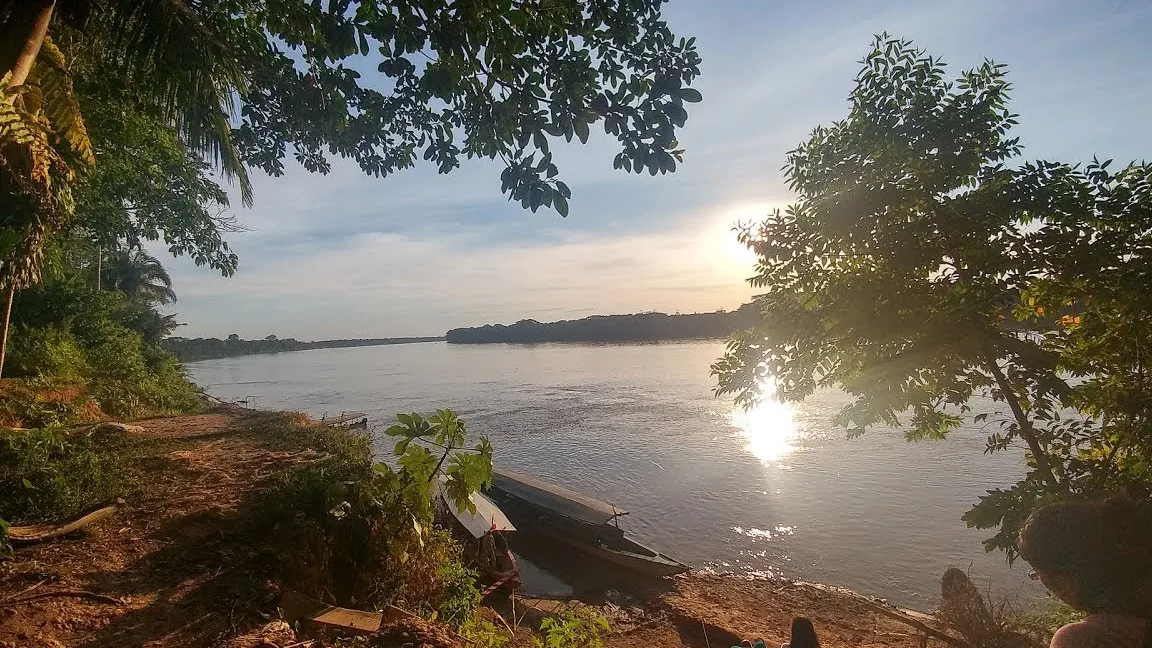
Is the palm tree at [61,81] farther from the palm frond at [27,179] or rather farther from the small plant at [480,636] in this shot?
the small plant at [480,636]

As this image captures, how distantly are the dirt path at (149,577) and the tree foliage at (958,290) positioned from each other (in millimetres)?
5842

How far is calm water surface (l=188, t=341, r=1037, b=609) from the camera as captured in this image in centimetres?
1361

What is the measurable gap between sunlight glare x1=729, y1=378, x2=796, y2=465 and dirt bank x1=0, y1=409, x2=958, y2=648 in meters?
11.3

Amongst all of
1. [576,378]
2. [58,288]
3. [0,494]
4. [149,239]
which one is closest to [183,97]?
[0,494]

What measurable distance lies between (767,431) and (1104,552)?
29.4 meters

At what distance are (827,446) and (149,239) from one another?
99.4 feet

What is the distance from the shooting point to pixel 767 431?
99.2ft

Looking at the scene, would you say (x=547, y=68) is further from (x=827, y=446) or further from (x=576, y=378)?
(x=576, y=378)

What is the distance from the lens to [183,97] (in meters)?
7.05

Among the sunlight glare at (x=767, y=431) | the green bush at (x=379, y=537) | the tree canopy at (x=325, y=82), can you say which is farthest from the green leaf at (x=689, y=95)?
the sunlight glare at (x=767, y=431)

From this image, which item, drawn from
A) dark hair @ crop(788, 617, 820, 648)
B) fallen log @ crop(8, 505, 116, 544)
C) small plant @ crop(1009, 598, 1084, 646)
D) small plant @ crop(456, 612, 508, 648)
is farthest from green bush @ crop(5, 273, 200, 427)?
small plant @ crop(1009, 598, 1084, 646)

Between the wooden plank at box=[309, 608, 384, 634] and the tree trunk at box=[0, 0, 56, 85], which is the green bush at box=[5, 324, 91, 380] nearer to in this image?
the tree trunk at box=[0, 0, 56, 85]

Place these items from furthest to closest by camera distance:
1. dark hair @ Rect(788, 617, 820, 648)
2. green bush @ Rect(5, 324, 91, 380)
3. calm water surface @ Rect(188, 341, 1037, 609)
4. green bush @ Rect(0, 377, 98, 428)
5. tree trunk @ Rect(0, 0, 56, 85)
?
green bush @ Rect(5, 324, 91, 380) → calm water surface @ Rect(188, 341, 1037, 609) → green bush @ Rect(0, 377, 98, 428) → dark hair @ Rect(788, 617, 820, 648) → tree trunk @ Rect(0, 0, 56, 85)

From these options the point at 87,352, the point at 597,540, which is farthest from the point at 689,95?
the point at 87,352
